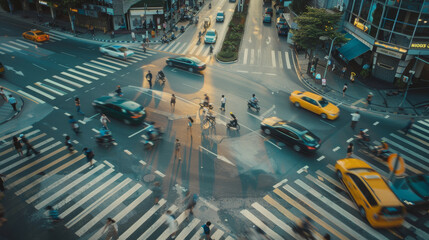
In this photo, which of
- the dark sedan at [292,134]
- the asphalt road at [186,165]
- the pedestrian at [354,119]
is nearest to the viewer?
the asphalt road at [186,165]

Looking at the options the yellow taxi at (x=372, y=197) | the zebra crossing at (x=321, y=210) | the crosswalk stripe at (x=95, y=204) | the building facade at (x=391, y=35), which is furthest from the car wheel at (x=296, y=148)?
the building facade at (x=391, y=35)

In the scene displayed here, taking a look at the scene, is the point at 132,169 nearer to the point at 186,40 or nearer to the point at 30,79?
Answer: the point at 30,79

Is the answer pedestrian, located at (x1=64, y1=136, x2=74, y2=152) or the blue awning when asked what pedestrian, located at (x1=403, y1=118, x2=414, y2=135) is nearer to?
the blue awning

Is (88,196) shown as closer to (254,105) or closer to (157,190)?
(157,190)

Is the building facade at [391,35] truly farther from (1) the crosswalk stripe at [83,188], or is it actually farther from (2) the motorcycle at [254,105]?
(1) the crosswalk stripe at [83,188]

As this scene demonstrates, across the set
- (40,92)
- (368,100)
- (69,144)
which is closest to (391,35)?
(368,100)

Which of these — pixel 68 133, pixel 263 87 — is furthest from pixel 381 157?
pixel 68 133
